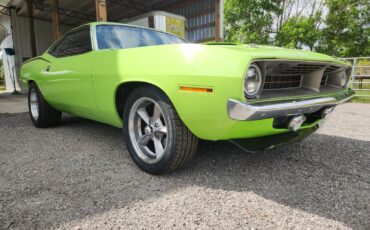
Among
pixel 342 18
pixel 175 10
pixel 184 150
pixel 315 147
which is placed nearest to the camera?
pixel 184 150

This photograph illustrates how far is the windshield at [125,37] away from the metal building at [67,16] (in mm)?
6201

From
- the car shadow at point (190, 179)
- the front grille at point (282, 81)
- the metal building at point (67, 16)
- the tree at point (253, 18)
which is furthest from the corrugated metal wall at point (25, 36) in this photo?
the front grille at point (282, 81)

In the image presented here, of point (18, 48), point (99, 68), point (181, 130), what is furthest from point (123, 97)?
point (18, 48)

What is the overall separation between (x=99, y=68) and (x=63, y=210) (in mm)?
1282

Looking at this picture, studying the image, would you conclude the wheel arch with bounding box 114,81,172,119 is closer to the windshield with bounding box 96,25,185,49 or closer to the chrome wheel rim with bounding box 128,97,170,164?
the chrome wheel rim with bounding box 128,97,170,164

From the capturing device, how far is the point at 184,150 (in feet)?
6.31

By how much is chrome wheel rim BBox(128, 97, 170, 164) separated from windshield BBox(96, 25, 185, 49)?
84cm

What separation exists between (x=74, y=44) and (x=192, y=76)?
2.07m

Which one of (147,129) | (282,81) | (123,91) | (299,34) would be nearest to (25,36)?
(123,91)

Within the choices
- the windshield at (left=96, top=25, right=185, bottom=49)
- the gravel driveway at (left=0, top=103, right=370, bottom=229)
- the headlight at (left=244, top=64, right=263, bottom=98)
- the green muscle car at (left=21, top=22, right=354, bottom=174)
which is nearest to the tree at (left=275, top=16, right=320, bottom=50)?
the gravel driveway at (left=0, top=103, right=370, bottom=229)

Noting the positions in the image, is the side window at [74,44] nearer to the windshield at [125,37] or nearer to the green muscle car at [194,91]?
the green muscle car at [194,91]

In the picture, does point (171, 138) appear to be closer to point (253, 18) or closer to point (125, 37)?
point (125, 37)

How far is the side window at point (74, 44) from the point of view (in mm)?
2812

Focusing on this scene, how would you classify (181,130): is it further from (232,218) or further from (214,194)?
(232,218)
